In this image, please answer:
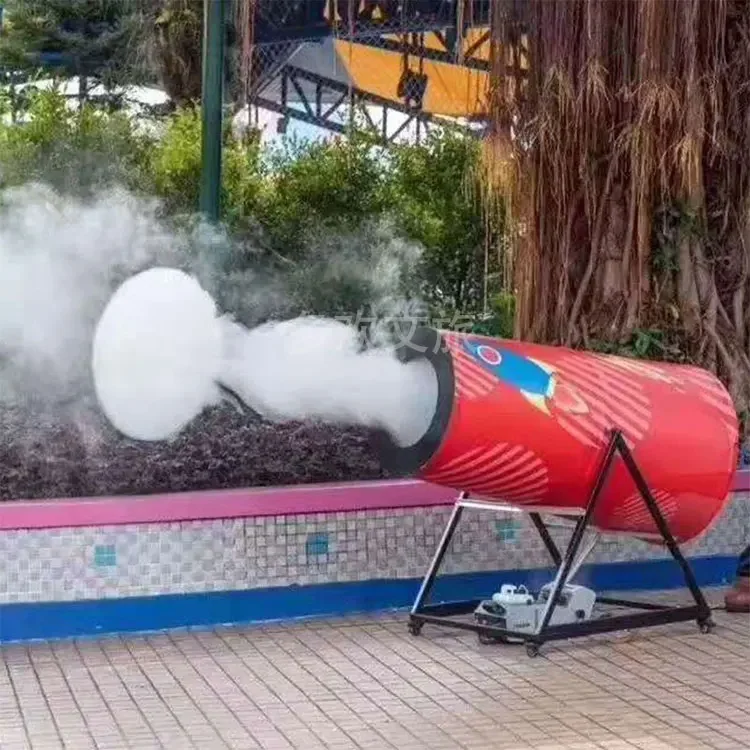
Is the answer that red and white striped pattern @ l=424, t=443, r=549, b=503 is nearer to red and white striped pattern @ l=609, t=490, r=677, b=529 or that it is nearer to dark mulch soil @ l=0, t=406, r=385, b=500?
red and white striped pattern @ l=609, t=490, r=677, b=529

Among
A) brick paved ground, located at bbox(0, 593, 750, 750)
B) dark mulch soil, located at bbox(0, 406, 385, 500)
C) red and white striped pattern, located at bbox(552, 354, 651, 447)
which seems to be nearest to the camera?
brick paved ground, located at bbox(0, 593, 750, 750)

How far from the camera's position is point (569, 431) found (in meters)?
5.80

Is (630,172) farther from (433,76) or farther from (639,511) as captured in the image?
(433,76)

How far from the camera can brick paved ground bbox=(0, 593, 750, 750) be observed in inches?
197

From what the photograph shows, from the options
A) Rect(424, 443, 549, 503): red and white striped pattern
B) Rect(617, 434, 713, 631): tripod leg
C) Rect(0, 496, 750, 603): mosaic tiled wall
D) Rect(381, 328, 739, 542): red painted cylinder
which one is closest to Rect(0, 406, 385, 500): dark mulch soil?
Rect(0, 496, 750, 603): mosaic tiled wall

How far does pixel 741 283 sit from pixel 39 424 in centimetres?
339

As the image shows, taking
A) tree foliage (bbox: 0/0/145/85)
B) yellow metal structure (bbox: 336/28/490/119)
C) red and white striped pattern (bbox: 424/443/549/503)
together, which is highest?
tree foliage (bbox: 0/0/145/85)

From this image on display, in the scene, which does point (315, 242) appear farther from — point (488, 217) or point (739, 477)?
point (739, 477)

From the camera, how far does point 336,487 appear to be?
6.66 metres

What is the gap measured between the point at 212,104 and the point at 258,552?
2.37 metres

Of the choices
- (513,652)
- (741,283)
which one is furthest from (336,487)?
(741,283)

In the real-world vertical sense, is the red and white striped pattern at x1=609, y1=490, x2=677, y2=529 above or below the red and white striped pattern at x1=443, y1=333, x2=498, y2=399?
below

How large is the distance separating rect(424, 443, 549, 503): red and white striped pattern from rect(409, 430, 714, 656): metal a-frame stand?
0.19 metres

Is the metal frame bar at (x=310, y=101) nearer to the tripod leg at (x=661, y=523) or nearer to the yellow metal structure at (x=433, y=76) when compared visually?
the yellow metal structure at (x=433, y=76)
